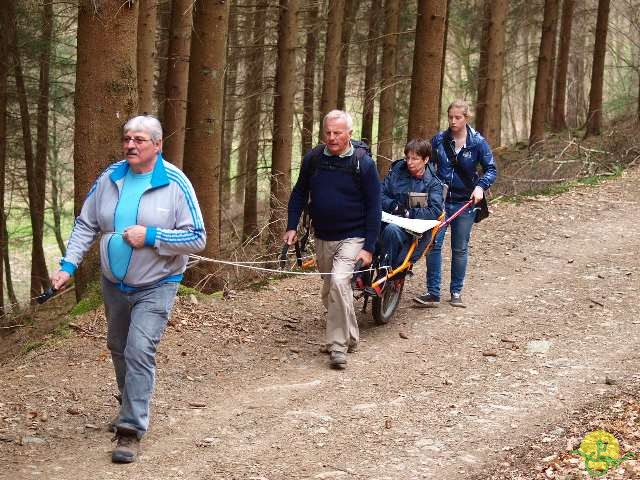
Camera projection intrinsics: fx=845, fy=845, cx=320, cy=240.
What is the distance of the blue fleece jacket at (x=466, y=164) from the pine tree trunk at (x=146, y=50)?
177 inches

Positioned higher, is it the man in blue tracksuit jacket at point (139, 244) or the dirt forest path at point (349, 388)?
the man in blue tracksuit jacket at point (139, 244)

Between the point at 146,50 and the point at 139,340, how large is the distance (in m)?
7.17

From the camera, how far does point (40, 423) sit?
607cm

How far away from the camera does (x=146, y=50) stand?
38.0 feet

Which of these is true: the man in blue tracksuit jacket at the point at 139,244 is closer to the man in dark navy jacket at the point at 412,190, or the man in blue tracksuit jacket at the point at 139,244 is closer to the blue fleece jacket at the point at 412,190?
the man in dark navy jacket at the point at 412,190

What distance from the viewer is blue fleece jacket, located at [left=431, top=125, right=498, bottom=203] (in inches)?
354

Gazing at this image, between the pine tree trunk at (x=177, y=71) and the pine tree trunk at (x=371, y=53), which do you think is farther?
the pine tree trunk at (x=371, y=53)

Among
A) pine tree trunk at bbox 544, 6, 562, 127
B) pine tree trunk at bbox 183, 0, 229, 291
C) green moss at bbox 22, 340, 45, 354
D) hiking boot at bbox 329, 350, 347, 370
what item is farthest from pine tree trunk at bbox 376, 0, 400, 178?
green moss at bbox 22, 340, 45, 354

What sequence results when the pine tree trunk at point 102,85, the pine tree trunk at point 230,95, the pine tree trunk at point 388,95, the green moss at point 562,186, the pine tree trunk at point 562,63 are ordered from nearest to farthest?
the pine tree trunk at point 102,85 → the green moss at point 562,186 → the pine tree trunk at point 388,95 → the pine tree trunk at point 230,95 → the pine tree trunk at point 562,63

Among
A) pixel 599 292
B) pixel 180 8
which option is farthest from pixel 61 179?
pixel 599 292

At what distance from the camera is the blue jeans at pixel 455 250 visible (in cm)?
918

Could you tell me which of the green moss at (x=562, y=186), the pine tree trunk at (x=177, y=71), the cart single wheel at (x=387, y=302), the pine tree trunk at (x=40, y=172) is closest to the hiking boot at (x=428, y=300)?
the cart single wheel at (x=387, y=302)

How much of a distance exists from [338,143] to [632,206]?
9.43 m

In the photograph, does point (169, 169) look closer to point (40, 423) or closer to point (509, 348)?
point (40, 423)
